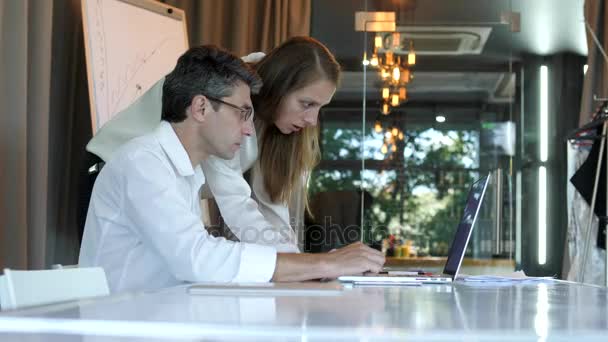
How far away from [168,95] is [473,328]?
1359 mm

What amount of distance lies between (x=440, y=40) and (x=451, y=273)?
125 inches

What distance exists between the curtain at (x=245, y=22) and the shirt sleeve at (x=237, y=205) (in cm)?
234

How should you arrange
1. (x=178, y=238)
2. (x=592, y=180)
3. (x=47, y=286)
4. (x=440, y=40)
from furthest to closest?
(x=440, y=40)
(x=592, y=180)
(x=178, y=238)
(x=47, y=286)

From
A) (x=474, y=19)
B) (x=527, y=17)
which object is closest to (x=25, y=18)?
(x=474, y=19)

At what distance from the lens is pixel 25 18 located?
297 centimetres

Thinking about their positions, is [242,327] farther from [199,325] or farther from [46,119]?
[46,119]

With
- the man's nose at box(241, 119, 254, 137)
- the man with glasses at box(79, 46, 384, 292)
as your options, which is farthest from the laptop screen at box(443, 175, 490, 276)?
the man's nose at box(241, 119, 254, 137)

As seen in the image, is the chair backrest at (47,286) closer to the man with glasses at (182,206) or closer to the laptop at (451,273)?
the man with glasses at (182,206)

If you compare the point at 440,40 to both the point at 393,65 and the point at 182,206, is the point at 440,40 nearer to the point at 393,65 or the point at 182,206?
the point at 393,65

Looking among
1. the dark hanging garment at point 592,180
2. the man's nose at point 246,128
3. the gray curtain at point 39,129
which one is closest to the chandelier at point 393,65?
the dark hanging garment at point 592,180

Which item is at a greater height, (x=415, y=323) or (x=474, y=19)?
(x=474, y=19)

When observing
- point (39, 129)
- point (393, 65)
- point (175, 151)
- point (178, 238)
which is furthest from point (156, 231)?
point (393, 65)

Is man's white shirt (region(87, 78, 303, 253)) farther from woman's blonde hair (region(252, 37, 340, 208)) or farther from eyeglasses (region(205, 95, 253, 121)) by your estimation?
eyeglasses (region(205, 95, 253, 121))

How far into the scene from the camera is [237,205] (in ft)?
7.49
